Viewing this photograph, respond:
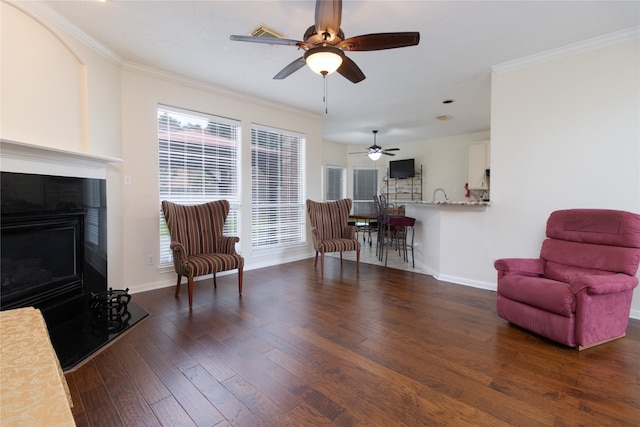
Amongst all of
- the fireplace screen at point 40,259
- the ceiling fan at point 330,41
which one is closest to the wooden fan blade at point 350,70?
the ceiling fan at point 330,41

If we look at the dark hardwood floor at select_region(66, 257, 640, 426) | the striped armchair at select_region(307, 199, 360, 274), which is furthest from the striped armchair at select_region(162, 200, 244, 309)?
the striped armchair at select_region(307, 199, 360, 274)

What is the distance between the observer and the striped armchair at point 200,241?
3033 millimetres

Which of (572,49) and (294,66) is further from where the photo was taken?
(572,49)

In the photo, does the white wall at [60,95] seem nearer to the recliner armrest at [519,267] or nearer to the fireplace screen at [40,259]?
the fireplace screen at [40,259]

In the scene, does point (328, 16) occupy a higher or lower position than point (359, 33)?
lower

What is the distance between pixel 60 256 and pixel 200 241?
4.24 ft

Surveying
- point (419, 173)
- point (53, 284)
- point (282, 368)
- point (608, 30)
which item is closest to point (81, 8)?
point (53, 284)

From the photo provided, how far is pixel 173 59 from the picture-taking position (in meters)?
3.23

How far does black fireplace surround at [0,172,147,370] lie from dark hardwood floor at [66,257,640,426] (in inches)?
14.6

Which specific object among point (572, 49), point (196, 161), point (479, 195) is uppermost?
point (572, 49)

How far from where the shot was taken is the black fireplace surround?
82.8 inches

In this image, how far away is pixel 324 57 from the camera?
6.86 feet

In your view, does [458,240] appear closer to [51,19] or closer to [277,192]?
[277,192]

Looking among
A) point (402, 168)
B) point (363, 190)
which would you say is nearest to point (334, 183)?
point (363, 190)
